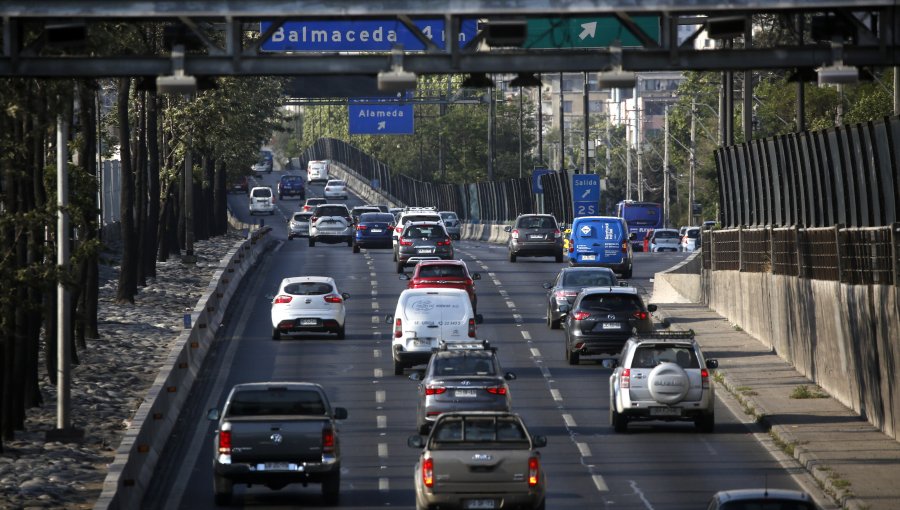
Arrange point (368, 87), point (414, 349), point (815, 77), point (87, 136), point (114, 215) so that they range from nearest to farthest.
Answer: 1. point (815, 77)
2. point (414, 349)
3. point (87, 136)
4. point (114, 215)
5. point (368, 87)

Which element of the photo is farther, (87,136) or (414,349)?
(87,136)

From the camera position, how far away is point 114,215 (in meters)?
84.9

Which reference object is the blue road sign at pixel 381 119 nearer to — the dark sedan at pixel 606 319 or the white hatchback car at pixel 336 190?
the white hatchback car at pixel 336 190

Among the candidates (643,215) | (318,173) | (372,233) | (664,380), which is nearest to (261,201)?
(643,215)

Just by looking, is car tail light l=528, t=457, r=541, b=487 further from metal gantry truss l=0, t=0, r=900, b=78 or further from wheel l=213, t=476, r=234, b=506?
metal gantry truss l=0, t=0, r=900, b=78

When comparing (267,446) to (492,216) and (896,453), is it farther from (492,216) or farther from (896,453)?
(492,216)

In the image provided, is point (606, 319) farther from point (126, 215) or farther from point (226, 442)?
point (126, 215)

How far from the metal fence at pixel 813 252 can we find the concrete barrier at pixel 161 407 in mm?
12099

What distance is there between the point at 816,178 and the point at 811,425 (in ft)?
30.0

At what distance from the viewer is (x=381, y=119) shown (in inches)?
4823

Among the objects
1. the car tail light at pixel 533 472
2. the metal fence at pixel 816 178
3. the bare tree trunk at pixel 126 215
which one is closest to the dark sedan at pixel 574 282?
the metal fence at pixel 816 178

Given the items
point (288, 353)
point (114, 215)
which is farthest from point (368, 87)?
point (288, 353)

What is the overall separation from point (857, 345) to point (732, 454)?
17.1ft

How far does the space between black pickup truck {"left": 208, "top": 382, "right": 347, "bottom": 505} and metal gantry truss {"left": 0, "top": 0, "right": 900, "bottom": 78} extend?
4385 mm
